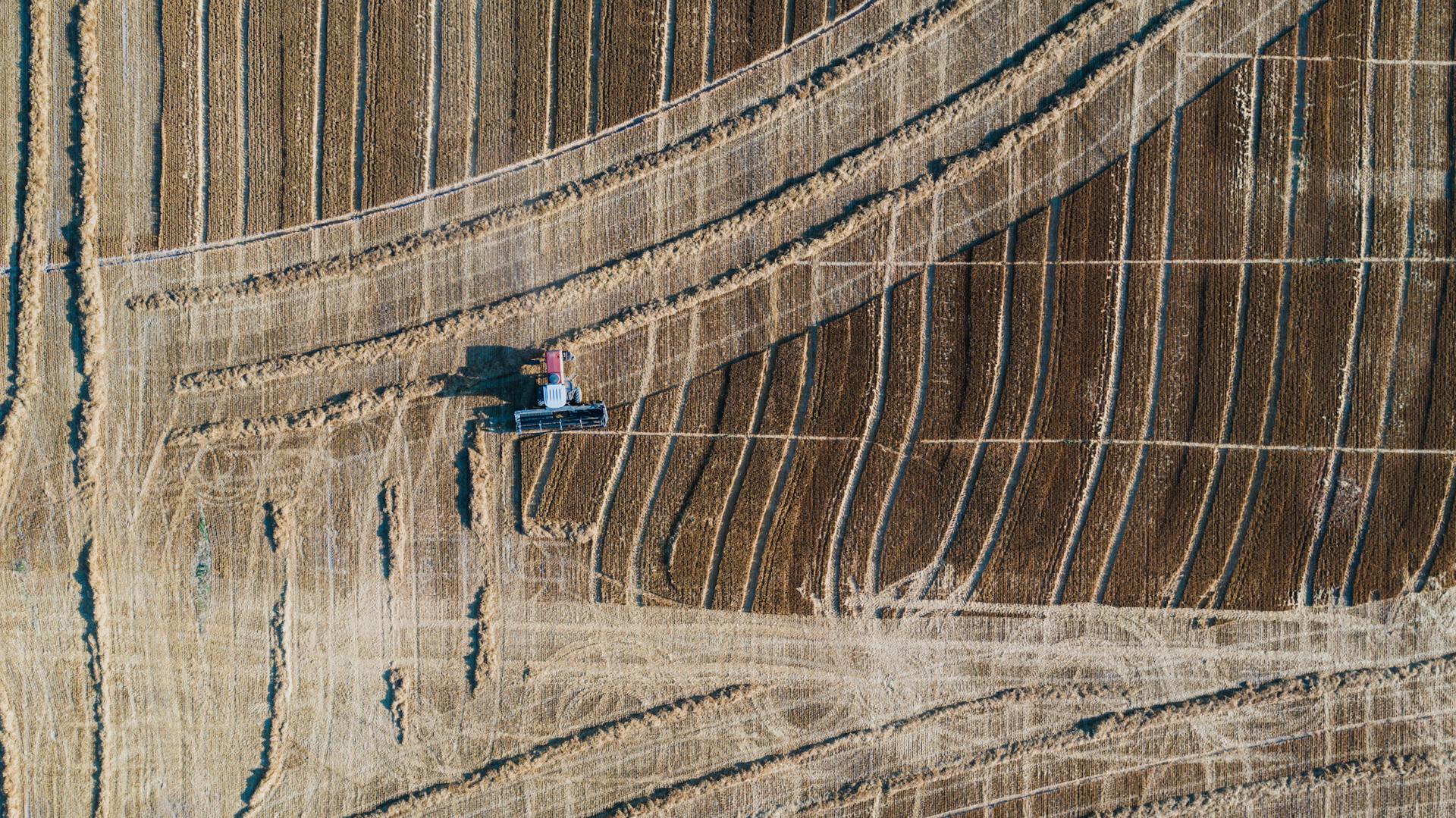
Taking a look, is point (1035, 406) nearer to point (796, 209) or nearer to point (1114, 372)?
point (1114, 372)

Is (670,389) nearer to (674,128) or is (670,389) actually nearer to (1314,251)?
(674,128)

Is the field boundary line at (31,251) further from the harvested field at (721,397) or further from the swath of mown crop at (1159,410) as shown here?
the swath of mown crop at (1159,410)

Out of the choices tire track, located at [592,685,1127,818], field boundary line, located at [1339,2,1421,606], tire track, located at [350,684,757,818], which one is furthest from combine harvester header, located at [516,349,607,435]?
field boundary line, located at [1339,2,1421,606]

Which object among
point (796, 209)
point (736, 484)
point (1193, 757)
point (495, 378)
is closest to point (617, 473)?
point (736, 484)

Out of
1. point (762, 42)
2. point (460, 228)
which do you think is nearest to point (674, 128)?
point (762, 42)

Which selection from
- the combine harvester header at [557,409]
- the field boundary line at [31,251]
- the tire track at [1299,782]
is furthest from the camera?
the tire track at [1299,782]

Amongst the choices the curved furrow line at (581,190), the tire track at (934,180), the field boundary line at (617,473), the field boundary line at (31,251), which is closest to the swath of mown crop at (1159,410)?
the field boundary line at (617,473)

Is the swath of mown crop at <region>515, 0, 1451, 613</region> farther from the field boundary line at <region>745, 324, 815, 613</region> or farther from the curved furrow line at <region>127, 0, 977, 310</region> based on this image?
the curved furrow line at <region>127, 0, 977, 310</region>
